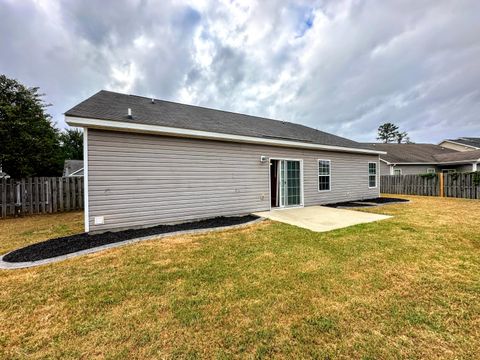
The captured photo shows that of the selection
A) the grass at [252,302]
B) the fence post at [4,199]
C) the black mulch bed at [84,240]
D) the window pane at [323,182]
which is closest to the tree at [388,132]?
the window pane at [323,182]

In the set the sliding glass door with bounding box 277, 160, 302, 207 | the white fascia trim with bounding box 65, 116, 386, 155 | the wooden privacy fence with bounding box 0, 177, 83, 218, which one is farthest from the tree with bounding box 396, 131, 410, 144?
the wooden privacy fence with bounding box 0, 177, 83, 218

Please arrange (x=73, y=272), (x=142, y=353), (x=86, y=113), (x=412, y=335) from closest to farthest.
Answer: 1. (x=142, y=353)
2. (x=412, y=335)
3. (x=73, y=272)
4. (x=86, y=113)

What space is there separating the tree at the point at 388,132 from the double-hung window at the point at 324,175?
1884 inches

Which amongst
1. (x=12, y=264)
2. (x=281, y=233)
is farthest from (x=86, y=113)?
(x=281, y=233)

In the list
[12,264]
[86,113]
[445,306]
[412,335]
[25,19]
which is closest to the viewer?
[412,335]

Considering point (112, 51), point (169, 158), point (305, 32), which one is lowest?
point (169, 158)

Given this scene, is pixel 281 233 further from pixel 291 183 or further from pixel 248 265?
pixel 291 183

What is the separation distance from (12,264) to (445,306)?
20.4 feet

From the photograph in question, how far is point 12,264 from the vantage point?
140 inches

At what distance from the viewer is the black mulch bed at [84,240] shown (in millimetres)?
3920

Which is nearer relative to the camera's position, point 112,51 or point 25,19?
point 25,19

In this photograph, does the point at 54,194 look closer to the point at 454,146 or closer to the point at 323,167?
the point at 323,167

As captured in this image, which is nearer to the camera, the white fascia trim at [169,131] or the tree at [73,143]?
the white fascia trim at [169,131]

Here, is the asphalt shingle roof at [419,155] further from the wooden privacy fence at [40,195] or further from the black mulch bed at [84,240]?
the wooden privacy fence at [40,195]
